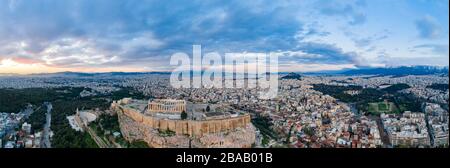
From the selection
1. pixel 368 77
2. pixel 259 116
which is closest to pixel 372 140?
pixel 259 116

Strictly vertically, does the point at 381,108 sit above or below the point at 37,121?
above

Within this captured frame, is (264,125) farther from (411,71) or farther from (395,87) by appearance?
(411,71)

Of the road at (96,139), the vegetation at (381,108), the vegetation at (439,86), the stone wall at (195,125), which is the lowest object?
the road at (96,139)

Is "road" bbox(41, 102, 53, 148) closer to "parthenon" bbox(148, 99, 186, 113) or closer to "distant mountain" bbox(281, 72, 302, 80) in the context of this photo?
"parthenon" bbox(148, 99, 186, 113)

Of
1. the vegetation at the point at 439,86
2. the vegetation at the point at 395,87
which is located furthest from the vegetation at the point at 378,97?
the vegetation at the point at 439,86

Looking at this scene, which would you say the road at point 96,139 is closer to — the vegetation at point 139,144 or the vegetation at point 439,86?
the vegetation at point 139,144

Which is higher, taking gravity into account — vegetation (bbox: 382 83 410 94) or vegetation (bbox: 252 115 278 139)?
vegetation (bbox: 382 83 410 94)

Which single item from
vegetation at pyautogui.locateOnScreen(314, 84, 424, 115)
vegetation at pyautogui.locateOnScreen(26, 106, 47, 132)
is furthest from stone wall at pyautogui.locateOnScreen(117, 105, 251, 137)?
vegetation at pyautogui.locateOnScreen(314, 84, 424, 115)

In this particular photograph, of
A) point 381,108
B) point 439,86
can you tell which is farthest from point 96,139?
point 439,86
